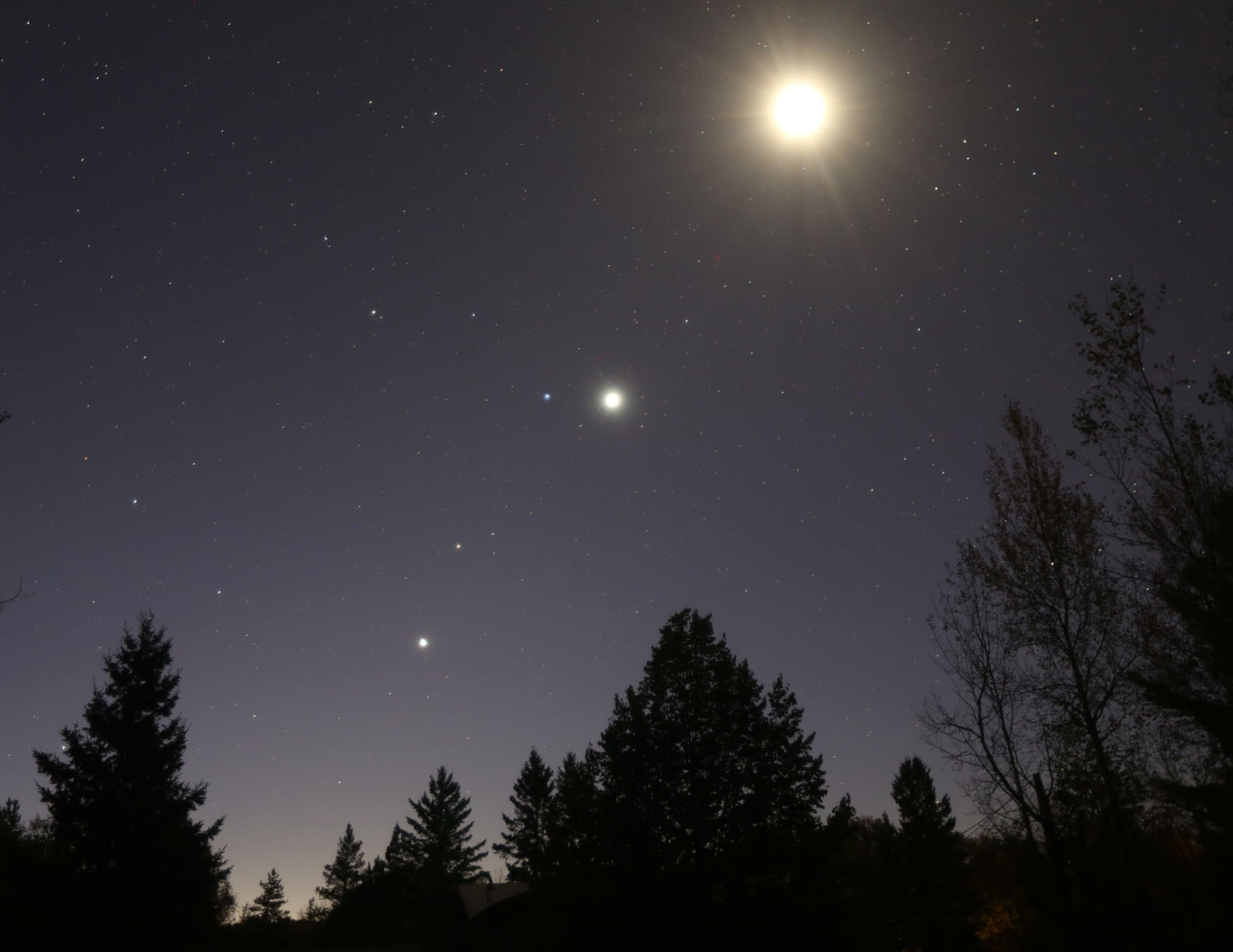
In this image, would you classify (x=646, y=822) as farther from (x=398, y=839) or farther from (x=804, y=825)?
(x=398, y=839)

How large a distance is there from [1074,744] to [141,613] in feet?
92.4

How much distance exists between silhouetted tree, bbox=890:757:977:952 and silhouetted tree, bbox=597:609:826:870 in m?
17.1

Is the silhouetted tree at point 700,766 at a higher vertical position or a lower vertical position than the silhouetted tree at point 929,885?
higher

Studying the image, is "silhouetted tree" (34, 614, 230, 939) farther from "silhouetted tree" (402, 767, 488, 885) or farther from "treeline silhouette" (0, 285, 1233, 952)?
"silhouetted tree" (402, 767, 488, 885)

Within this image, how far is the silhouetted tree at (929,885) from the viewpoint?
125 feet

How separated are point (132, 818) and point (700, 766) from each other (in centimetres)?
1727

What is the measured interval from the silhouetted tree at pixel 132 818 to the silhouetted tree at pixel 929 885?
29783mm

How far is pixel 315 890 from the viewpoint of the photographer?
75625mm

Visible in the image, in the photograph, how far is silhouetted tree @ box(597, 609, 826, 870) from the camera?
22219mm

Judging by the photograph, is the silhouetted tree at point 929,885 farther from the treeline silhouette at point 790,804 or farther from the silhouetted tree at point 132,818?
the silhouetted tree at point 132,818

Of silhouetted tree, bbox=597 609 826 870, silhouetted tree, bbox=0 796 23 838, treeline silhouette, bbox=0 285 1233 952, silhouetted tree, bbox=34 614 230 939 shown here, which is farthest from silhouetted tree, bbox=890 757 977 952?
silhouetted tree, bbox=0 796 23 838

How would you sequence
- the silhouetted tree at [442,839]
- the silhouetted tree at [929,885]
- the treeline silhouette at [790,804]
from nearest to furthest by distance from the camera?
the treeline silhouette at [790,804] → the silhouetted tree at [929,885] → the silhouetted tree at [442,839]

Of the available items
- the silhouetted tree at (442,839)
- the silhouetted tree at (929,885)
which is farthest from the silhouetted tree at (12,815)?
the silhouetted tree at (929,885)

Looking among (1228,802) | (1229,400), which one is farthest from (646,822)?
(1229,400)
